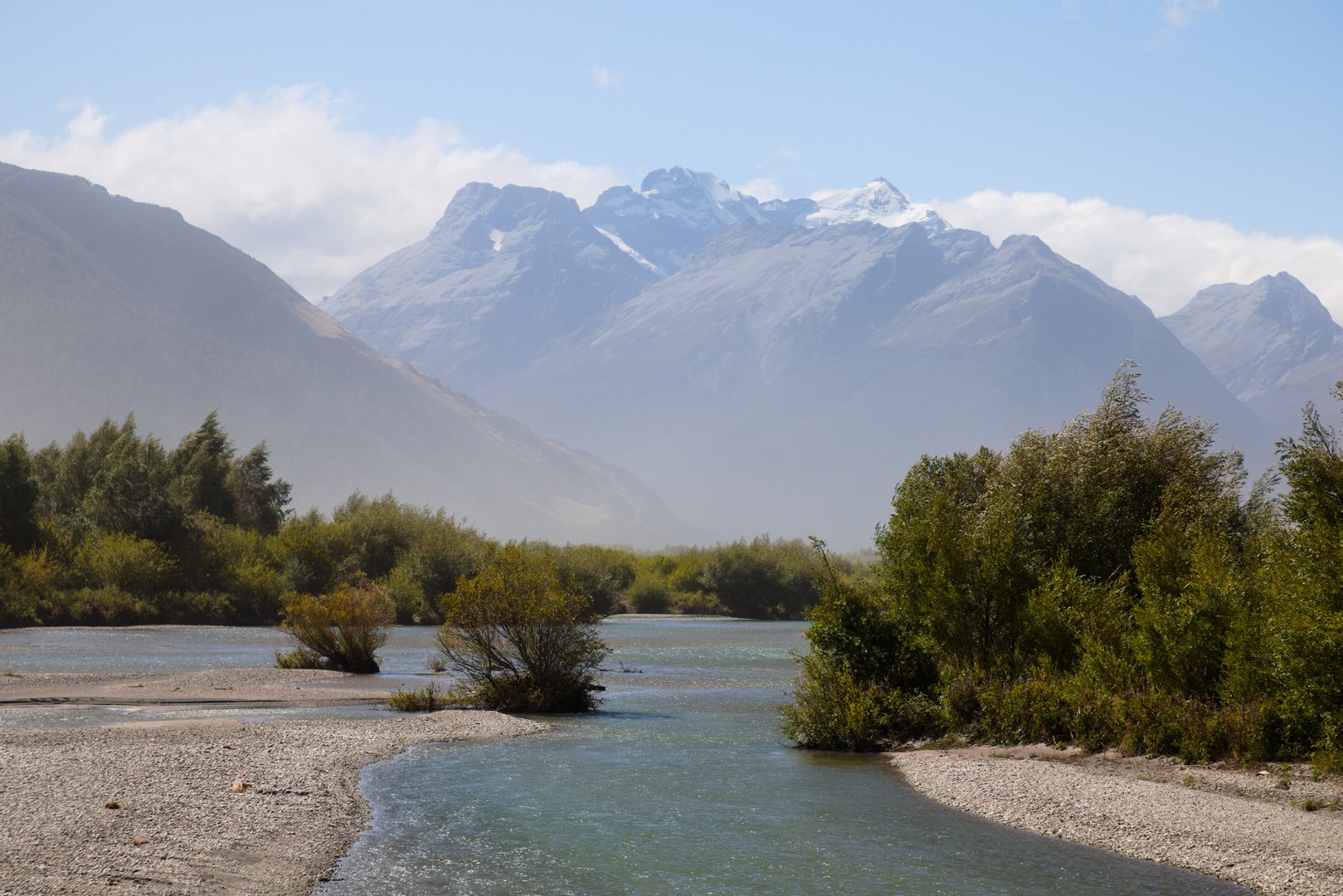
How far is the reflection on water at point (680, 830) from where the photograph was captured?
17859mm

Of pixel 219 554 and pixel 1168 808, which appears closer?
pixel 1168 808

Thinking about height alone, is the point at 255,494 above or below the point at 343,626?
above

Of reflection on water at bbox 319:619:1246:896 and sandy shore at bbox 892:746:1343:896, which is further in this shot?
sandy shore at bbox 892:746:1343:896

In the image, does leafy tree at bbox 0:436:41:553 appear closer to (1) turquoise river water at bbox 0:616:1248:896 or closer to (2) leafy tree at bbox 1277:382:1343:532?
(1) turquoise river water at bbox 0:616:1248:896

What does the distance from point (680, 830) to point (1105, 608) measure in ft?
42.6

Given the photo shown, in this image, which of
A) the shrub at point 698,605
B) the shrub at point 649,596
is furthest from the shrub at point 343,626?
the shrub at point 698,605

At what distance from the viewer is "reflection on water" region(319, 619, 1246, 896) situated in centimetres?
1786

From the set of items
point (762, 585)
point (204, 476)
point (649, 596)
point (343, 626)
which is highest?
point (204, 476)

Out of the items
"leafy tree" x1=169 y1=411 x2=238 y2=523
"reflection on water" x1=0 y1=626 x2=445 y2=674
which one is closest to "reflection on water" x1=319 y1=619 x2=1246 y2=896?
"reflection on water" x1=0 y1=626 x2=445 y2=674

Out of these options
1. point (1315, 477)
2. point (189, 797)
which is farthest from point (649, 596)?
point (189, 797)

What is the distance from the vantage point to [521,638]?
3631 centimetres

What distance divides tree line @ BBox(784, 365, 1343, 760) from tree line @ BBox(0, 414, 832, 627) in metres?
27.4

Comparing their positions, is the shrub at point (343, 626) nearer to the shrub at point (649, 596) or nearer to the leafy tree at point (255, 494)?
the leafy tree at point (255, 494)

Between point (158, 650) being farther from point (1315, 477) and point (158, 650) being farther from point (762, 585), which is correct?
point (762, 585)
